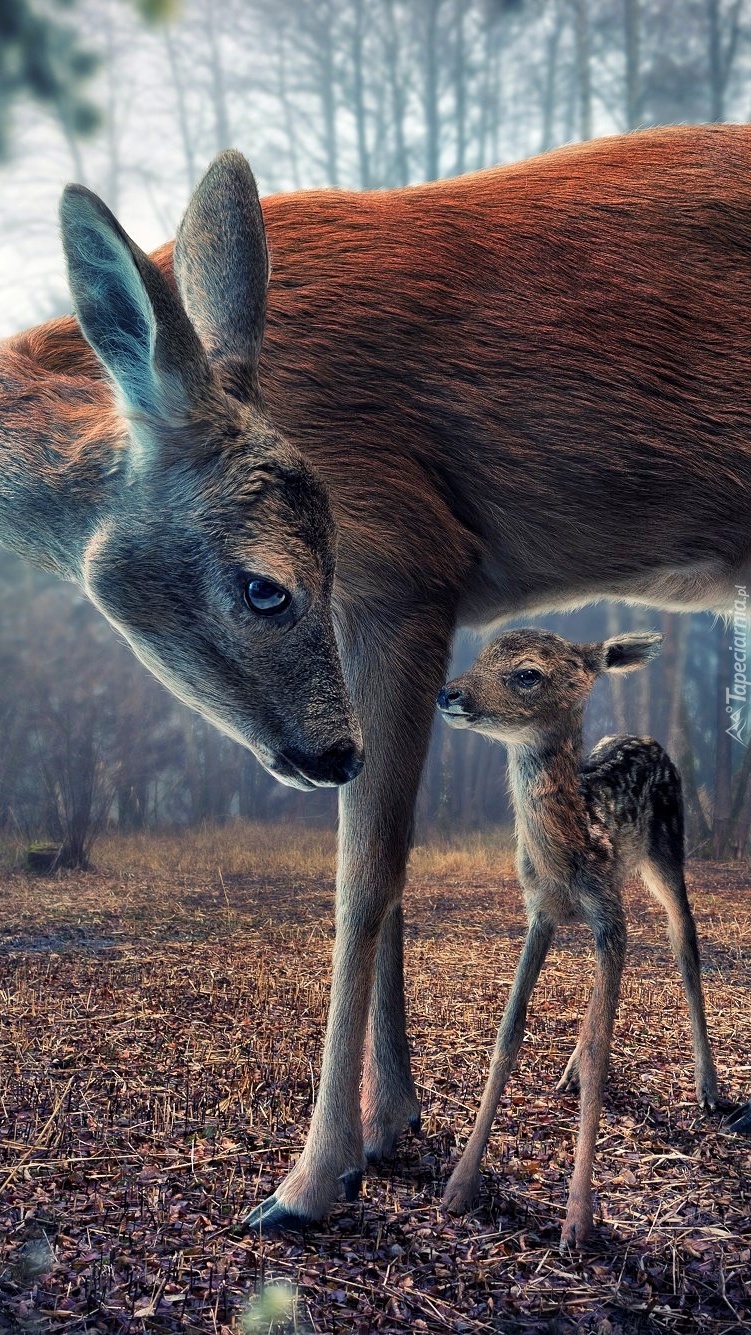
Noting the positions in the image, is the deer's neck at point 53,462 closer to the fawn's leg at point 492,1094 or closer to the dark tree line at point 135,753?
the fawn's leg at point 492,1094

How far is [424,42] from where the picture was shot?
670 centimetres

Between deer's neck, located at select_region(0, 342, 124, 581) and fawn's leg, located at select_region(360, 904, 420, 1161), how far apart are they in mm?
1015

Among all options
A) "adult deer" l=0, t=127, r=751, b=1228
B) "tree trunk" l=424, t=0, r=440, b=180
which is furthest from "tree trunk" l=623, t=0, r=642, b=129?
"adult deer" l=0, t=127, r=751, b=1228

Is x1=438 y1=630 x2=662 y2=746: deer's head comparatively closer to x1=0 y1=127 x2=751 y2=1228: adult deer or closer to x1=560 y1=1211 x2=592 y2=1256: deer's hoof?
x1=0 y1=127 x2=751 y2=1228: adult deer

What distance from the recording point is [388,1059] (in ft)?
8.16

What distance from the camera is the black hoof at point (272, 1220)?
2064mm

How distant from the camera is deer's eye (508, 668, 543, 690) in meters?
2.17

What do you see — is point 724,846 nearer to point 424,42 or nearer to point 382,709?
point 382,709

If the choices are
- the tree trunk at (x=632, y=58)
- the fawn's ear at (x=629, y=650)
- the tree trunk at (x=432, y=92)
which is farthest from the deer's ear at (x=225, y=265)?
the tree trunk at (x=632, y=58)

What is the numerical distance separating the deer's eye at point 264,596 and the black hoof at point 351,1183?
1.13m

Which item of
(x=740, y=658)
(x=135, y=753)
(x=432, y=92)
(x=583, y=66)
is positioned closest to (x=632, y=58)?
(x=583, y=66)

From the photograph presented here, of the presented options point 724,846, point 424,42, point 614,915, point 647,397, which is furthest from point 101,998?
point 424,42

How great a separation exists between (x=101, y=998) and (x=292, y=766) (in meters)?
1.99

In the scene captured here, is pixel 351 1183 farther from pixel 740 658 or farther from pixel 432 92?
pixel 432 92
